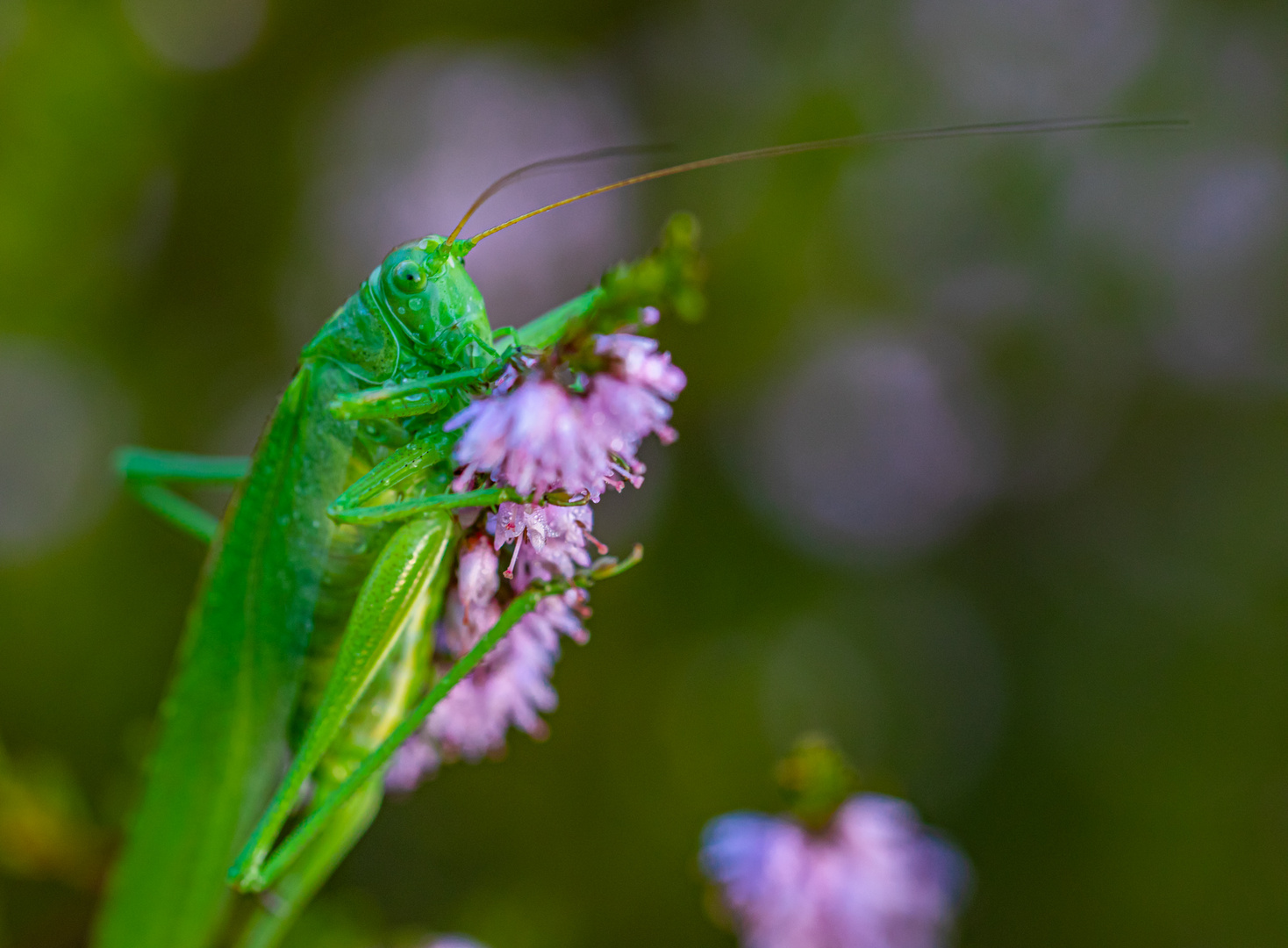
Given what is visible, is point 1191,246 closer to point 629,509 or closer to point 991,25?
point 991,25

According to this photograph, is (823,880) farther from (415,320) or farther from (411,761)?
(415,320)

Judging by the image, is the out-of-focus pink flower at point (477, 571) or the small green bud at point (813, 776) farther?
the small green bud at point (813, 776)

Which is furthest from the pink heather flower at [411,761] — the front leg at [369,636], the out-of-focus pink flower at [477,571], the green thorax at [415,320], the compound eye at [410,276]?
the compound eye at [410,276]

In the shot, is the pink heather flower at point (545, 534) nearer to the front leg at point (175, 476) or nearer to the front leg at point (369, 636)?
the front leg at point (369, 636)

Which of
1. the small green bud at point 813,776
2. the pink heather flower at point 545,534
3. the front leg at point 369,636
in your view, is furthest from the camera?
the small green bud at point 813,776

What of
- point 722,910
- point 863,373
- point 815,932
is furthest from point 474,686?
point 863,373

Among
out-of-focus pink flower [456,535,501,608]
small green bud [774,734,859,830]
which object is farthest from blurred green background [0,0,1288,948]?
out-of-focus pink flower [456,535,501,608]

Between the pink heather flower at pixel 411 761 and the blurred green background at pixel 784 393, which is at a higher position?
the blurred green background at pixel 784 393

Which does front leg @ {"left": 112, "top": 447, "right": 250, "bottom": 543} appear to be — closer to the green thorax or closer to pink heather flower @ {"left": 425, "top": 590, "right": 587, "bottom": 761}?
the green thorax
